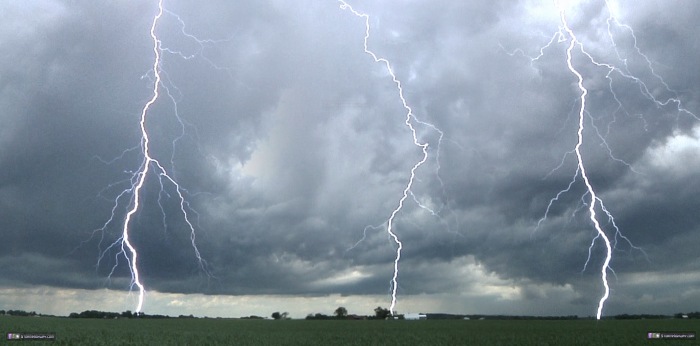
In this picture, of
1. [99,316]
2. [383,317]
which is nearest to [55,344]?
[99,316]

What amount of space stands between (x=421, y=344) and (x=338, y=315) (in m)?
109

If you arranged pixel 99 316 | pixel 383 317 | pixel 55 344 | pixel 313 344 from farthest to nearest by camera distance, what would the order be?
1. pixel 383 317
2. pixel 99 316
3. pixel 313 344
4. pixel 55 344

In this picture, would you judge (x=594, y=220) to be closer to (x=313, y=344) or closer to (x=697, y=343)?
(x=697, y=343)

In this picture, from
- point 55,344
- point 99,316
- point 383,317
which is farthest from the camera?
point 383,317

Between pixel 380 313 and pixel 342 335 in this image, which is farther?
pixel 380 313

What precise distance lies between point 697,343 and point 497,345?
10.5 metres

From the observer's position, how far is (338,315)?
139250mm

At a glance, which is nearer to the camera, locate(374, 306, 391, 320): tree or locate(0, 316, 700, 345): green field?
locate(0, 316, 700, 345): green field

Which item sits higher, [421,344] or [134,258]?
[134,258]

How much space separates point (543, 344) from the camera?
33.4 meters

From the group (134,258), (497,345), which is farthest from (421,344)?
(134,258)

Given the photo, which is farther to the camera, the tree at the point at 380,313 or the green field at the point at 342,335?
the tree at the point at 380,313

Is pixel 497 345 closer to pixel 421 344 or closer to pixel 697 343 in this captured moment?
pixel 421 344

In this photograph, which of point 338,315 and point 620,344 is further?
point 338,315
